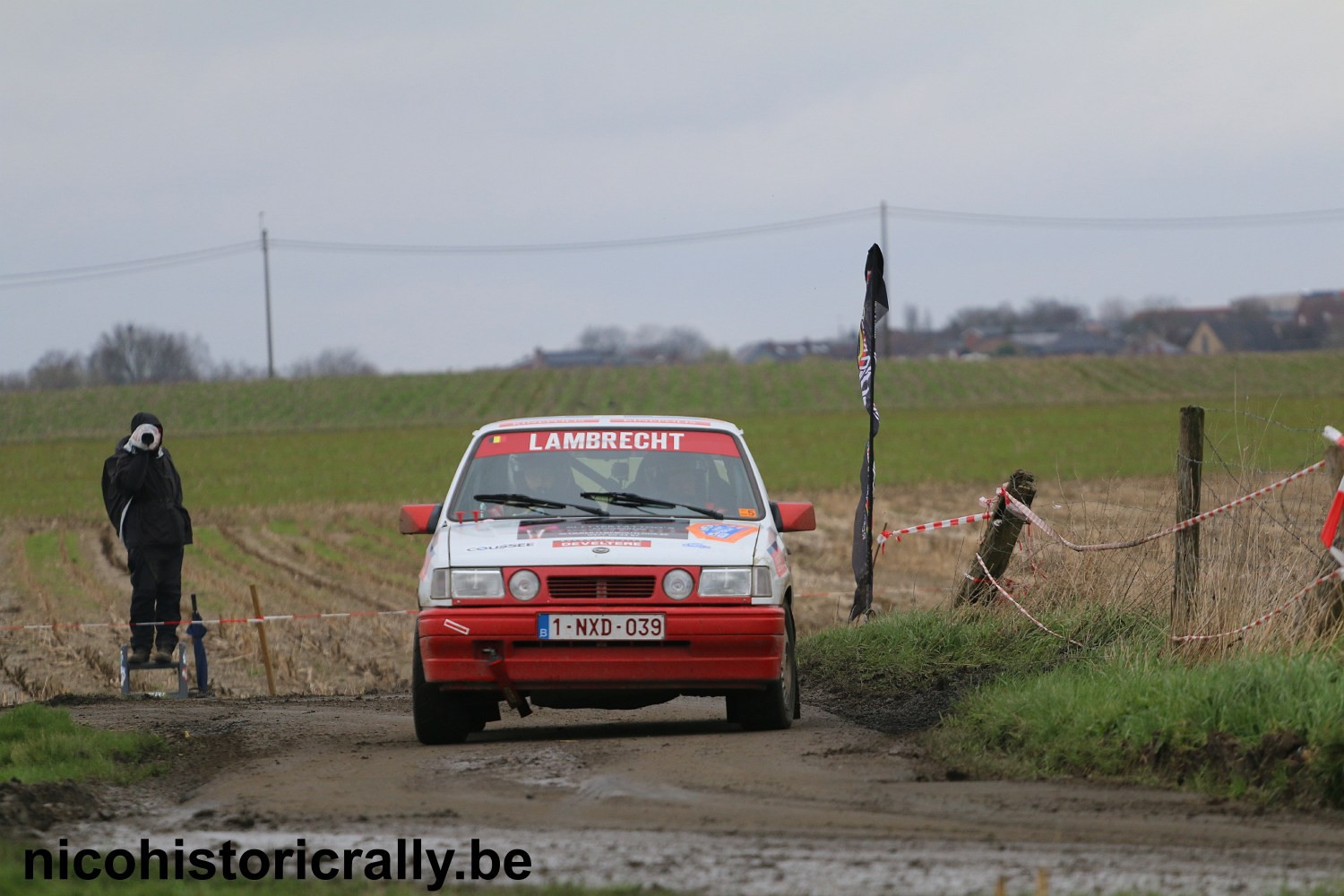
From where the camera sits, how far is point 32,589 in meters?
23.2

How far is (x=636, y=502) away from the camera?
30.9ft

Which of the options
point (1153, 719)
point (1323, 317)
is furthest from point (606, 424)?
point (1323, 317)

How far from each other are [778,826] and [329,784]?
2178 millimetres

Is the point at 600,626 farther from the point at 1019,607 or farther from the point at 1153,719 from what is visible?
the point at 1019,607

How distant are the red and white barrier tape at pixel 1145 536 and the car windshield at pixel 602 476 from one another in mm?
2297

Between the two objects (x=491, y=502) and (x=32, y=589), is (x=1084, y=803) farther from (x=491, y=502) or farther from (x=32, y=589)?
(x=32, y=589)

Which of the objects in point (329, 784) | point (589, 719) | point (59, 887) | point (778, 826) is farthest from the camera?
point (589, 719)

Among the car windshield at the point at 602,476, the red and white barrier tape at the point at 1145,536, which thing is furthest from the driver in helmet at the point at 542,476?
the red and white barrier tape at the point at 1145,536

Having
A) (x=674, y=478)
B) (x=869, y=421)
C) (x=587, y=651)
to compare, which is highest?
(x=869, y=421)

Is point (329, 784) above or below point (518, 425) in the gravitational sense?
below

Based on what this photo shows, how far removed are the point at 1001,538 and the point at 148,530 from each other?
6703mm

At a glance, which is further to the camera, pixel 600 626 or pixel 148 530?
pixel 148 530

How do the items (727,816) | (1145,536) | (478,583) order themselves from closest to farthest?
(727,816)
(478,583)
(1145,536)

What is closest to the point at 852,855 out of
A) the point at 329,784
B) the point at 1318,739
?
the point at 1318,739
